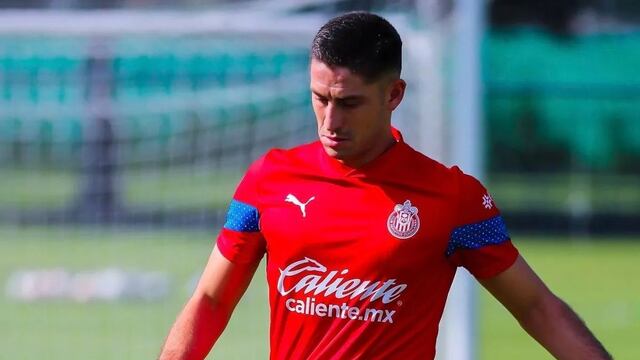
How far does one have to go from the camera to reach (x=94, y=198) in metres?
10.4

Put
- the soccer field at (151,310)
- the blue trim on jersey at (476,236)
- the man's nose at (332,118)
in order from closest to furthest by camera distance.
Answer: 1. the man's nose at (332,118)
2. the blue trim on jersey at (476,236)
3. the soccer field at (151,310)

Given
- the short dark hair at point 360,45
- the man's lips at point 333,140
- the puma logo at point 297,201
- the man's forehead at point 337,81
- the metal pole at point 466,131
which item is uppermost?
the short dark hair at point 360,45

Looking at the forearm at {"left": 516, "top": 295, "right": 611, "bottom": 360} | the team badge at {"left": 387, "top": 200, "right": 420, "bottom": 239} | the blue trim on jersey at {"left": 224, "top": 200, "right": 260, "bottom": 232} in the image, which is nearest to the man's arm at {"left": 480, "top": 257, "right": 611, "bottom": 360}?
the forearm at {"left": 516, "top": 295, "right": 611, "bottom": 360}

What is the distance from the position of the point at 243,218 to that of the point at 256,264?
131 millimetres

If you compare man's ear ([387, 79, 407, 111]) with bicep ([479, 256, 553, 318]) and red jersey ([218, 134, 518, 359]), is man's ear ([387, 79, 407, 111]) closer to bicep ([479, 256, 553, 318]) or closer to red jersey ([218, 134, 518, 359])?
red jersey ([218, 134, 518, 359])

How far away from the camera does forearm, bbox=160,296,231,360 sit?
326 cm

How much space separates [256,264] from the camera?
3344 millimetres

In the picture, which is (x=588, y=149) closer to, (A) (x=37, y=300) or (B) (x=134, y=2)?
(A) (x=37, y=300)

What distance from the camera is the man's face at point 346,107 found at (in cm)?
306

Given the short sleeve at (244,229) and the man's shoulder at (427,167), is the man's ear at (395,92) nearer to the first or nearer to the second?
the man's shoulder at (427,167)

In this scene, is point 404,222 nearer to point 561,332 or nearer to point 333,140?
point 333,140

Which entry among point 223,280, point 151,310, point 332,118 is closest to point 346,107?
point 332,118

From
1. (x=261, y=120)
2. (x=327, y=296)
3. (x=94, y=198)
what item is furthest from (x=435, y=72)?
(x=94, y=198)

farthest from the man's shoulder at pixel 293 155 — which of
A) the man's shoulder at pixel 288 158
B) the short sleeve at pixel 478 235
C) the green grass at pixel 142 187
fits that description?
the green grass at pixel 142 187
